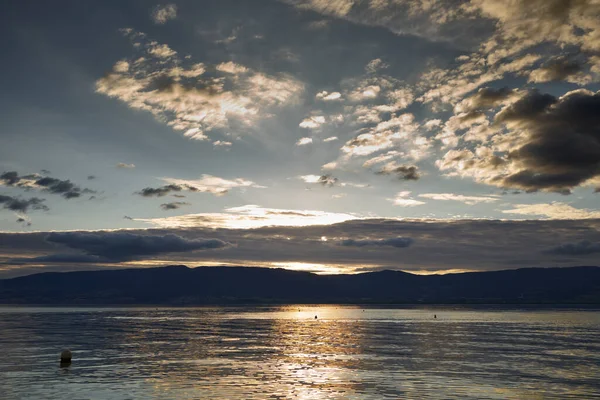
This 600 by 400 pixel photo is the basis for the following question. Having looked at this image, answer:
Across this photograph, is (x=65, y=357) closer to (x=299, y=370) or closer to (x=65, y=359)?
(x=65, y=359)

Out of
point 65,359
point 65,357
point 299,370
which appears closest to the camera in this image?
point 299,370

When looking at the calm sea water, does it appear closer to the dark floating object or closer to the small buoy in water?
the small buoy in water

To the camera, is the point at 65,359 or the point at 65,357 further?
the point at 65,359

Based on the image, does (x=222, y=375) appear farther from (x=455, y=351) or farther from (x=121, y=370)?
Answer: (x=455, y=351)

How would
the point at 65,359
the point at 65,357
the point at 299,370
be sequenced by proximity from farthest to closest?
1. the point at 65,359
2. the point at 65,357
3. the point at 299,370

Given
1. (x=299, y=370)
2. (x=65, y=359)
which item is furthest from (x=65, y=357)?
(x=299, y=370)

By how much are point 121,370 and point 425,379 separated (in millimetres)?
35738

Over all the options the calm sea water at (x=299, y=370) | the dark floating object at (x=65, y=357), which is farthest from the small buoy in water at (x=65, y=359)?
the calm sea water at (x=299, y=370)

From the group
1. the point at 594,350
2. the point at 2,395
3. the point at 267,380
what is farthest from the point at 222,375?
the point at 594,350

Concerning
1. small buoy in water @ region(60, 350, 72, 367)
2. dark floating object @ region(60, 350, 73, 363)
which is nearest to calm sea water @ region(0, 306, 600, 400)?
small buoy in water @ region(60, 350, 72, 367)

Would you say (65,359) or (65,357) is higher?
(65,357)

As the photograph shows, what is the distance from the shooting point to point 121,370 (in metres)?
64.4

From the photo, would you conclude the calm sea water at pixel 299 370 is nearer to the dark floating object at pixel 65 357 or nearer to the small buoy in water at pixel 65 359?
the small buoy in water at pixel 65 359

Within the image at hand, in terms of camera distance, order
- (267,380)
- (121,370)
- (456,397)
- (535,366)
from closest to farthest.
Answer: (456,397), (267,380), (121,370), (535,366)
